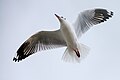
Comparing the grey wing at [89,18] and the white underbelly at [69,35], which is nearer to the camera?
the white underbelly at [69,35]

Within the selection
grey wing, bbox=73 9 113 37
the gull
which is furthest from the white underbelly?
grey wing, bbox=73 9 113 37

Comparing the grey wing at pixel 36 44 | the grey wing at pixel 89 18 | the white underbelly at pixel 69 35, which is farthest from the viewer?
the grey wing at pixel 36 44

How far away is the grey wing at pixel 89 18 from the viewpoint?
3967mm

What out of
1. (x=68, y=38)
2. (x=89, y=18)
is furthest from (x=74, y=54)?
(x=89, y=18)

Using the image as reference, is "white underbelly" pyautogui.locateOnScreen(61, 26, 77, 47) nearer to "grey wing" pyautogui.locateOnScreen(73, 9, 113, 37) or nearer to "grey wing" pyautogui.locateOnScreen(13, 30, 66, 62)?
"grey wing" pyautogui.locateOnScreen(73, 9, 113, 37)

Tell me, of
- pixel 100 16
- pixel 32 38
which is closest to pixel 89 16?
pixel 100 16

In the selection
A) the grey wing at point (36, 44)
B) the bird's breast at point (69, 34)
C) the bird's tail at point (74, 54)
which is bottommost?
the bird's tail at point (74, 54)

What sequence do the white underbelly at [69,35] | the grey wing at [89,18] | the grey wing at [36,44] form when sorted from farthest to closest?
the grey wing at [36,44]
the grey wing at [89,18]
the white underbelly at [69,35]

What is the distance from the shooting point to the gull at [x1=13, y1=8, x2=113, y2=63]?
12.2 feet

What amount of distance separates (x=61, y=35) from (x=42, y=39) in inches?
13.7

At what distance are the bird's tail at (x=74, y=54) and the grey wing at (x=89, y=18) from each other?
0.72 feet

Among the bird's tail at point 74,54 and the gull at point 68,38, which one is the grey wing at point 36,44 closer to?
the gull at point 68,38

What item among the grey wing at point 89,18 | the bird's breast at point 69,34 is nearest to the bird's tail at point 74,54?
the bird's breast at point 69,34

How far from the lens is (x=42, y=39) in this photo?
13.6 ft
